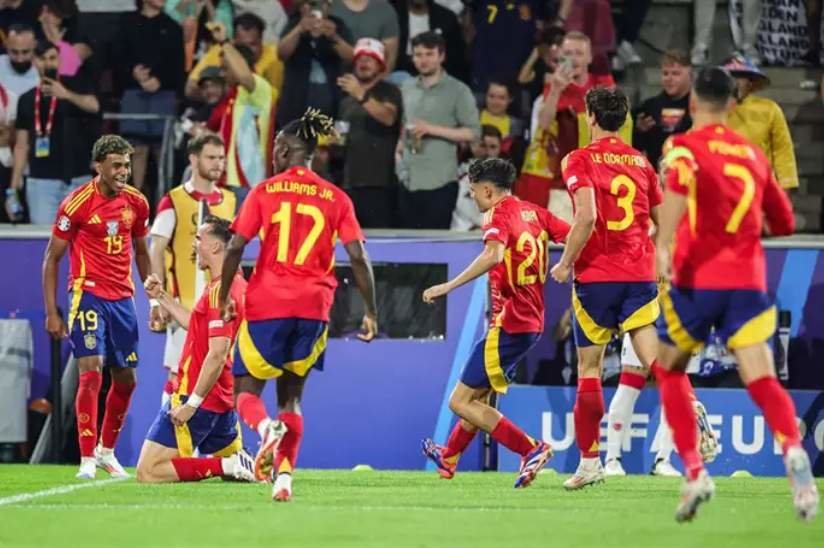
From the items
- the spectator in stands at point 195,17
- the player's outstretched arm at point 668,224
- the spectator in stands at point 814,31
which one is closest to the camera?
the player's outstretched arm at point 668,224

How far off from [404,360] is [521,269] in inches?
138

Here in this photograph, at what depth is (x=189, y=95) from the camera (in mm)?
17078

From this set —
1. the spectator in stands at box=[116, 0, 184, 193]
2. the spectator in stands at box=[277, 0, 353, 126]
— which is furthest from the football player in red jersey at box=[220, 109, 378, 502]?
the spectator in stands at box=[116, 0, 184, 193]

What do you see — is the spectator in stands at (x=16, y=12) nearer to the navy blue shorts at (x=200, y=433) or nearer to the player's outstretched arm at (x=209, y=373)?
the navy blue shorts at (x=200, y=433)

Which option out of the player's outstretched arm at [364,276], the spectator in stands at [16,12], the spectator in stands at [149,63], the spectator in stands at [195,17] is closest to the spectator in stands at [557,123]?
the spectator in stands at [195,17]

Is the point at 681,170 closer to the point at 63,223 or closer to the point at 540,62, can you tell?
the point at 63,223

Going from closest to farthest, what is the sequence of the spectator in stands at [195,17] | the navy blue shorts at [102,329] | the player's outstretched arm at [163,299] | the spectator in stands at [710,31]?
the player's outstretched arm at [163,299], the navy blue shorts at [102,329], the spectator in stands at [195,17], the spectator in stands at [710,31]

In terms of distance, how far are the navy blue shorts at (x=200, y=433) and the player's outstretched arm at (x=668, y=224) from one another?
4.29 m

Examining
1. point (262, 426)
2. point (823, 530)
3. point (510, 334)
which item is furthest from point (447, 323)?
point (823, 530)

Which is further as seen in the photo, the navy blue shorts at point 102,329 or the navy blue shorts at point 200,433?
the navy blue shorts at point 102,329

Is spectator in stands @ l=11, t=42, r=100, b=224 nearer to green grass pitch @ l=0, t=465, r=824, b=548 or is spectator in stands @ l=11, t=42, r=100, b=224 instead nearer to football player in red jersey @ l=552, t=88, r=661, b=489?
green grass pitch @ l=0, t=465, r=824, b=548

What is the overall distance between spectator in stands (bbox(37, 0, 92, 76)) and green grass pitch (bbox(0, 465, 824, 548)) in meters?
6.19

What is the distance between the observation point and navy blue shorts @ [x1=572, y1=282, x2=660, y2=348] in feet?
37.1

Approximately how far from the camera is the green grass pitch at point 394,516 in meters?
8.18
